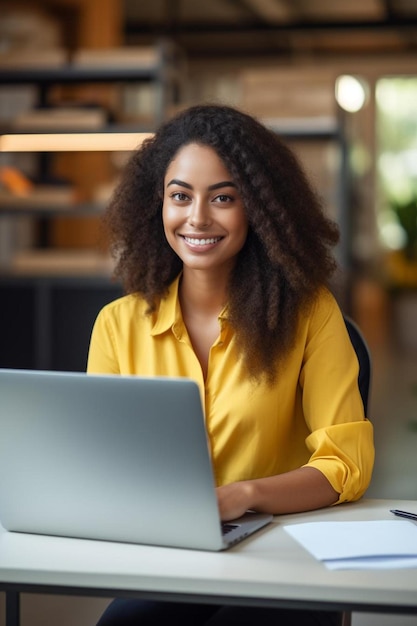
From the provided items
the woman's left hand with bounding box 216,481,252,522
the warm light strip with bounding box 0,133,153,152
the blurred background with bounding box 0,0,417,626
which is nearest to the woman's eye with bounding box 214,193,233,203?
the blurred background with bounding box 0,0,417,626

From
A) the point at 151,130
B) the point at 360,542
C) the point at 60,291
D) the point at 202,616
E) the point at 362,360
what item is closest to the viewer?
the point at 360,542

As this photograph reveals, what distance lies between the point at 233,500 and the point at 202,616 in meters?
0.25

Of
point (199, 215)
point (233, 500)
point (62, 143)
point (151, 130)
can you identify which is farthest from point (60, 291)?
point (233, 500)

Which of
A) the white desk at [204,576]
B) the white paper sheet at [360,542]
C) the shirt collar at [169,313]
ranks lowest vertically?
the white desk at [204,576]

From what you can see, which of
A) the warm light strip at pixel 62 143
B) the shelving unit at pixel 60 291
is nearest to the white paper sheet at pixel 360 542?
the warm light strip at pixel 62 143

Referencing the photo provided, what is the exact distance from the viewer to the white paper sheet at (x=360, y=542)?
1139 mm

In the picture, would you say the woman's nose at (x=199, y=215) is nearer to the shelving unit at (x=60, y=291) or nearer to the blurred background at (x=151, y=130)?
the blurred background at (x=151, y=130)

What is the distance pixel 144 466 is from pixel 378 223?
1208 centimetres

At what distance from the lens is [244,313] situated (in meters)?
1.60

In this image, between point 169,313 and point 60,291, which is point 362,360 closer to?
point 169,313

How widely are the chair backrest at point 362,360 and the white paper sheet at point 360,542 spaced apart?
0.38 meters

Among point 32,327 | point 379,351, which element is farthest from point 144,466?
point 379,351

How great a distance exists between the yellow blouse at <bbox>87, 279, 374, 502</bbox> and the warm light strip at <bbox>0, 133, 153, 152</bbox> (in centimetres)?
72

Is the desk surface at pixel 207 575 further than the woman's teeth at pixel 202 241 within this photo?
No
